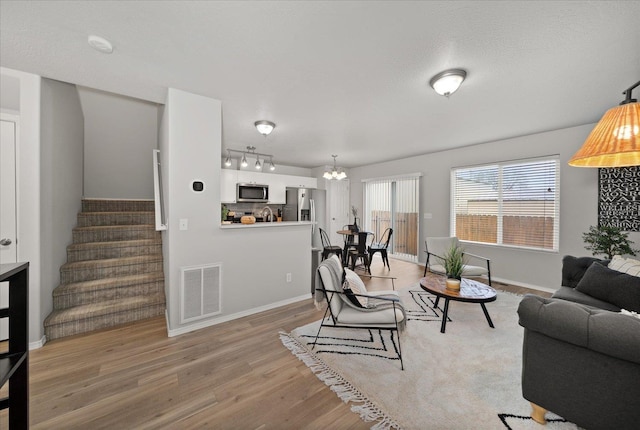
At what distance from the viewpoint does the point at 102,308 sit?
9.34 feet

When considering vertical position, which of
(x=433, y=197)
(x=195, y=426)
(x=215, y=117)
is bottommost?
(x=195, y=426)

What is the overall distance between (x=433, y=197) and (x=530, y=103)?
116 inches

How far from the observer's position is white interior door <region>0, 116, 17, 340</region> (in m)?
2.36

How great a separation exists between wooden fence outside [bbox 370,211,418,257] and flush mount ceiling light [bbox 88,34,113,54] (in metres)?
6.17

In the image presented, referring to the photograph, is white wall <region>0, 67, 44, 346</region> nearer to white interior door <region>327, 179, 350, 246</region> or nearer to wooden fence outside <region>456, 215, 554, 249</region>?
white interior door <region>327, 179, 350, 246</region>

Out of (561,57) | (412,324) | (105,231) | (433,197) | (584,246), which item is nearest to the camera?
(561,57)

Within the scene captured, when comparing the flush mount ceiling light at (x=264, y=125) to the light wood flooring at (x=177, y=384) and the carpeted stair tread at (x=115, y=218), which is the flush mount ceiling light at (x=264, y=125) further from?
the light wood flooring at (x=177, y=384)

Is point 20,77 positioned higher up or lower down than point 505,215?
higher up

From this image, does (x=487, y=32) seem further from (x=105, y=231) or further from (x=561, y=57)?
(x=105, y=231)

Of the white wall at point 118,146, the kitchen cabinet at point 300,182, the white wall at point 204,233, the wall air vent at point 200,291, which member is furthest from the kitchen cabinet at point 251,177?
the wall air vent at point 200,291

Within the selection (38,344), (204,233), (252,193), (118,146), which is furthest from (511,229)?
(118,146)

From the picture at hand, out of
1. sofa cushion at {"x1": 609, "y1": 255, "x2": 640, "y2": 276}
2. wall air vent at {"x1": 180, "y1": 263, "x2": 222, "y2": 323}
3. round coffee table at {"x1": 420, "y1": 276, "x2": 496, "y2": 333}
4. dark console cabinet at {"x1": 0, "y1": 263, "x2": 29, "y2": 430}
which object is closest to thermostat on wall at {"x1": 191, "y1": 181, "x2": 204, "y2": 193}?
wall air vent at {"x1": 180, "y1": 263, "x2": 222, "y2": 323}

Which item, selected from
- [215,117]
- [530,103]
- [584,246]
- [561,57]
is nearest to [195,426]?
[215,117]

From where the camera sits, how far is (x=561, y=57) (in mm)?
2115
